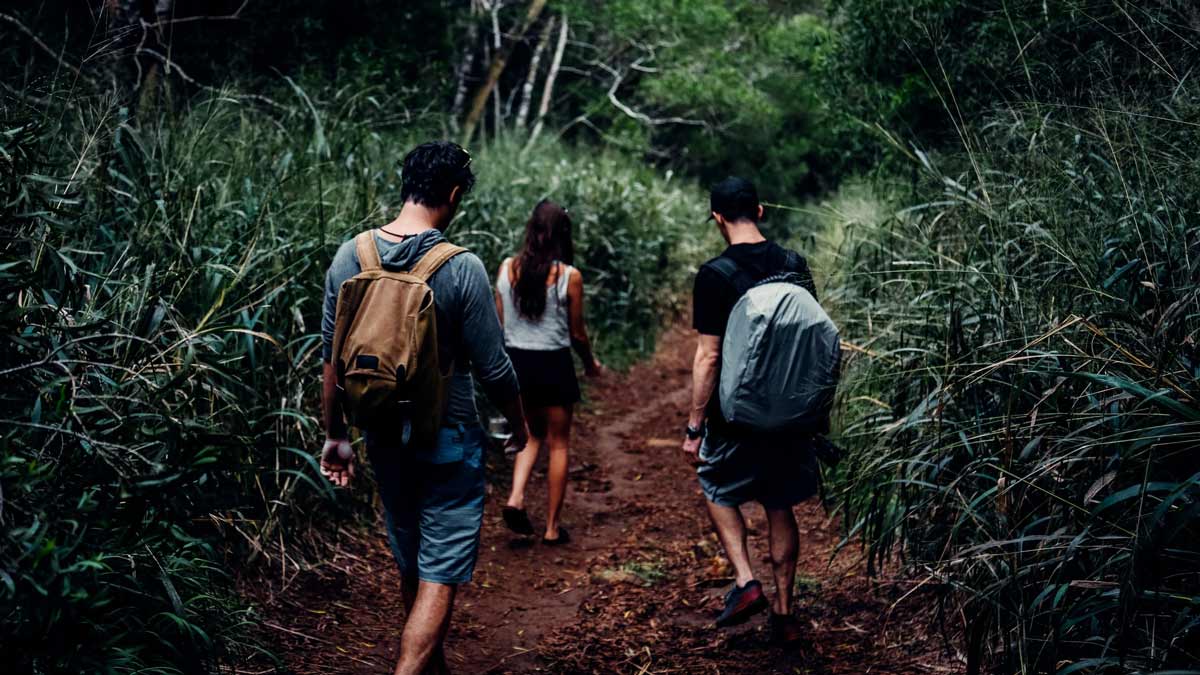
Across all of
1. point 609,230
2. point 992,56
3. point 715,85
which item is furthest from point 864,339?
point 715,85

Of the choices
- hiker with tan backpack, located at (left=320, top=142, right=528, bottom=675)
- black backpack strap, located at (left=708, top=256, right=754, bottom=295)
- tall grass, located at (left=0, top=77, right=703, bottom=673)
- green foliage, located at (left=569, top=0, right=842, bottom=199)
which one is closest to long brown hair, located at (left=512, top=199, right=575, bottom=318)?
tall grass, located at (left=0, top=77, right=703, bottom=673)

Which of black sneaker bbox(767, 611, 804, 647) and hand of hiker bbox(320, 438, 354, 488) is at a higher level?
hand of hiker bbox(320, 438, 354, 488)

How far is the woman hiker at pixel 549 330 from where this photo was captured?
5.45 m

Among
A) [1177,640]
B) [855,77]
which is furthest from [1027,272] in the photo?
[855,77]

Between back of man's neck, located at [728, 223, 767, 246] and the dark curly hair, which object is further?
back of man's neck, located at [728, 223, 767, 246]

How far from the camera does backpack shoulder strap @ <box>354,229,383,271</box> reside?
116 inches

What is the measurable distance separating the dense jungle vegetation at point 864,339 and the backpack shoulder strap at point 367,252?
2.35ft

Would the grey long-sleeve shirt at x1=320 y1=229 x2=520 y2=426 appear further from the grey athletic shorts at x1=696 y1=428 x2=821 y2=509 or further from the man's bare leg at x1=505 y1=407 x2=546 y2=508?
the man's bare leg at x1=505 y1=407 x2=546 y2=508

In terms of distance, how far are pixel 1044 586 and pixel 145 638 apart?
2.65 m

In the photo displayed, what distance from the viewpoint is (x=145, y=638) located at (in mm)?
2664

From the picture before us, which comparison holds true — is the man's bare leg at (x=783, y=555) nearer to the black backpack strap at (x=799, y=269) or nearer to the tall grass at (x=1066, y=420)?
the tall grass at (x=1066, y=420)

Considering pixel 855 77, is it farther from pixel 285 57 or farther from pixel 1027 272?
pixel 285 57

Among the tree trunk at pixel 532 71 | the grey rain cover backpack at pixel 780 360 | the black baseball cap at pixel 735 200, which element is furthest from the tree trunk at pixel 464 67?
the grey rain cover backpack at pixel 780 360

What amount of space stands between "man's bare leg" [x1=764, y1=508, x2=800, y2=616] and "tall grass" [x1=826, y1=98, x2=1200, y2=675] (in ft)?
1.08
